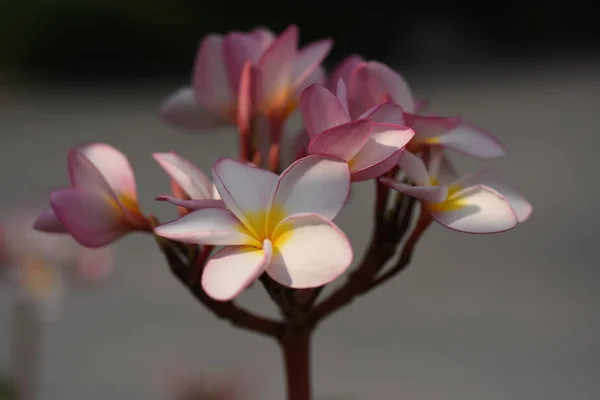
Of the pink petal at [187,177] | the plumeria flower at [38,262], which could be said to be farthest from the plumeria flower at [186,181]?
the plumeria flower at [38,262]

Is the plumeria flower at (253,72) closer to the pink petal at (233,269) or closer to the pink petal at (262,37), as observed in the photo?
the pink petal at (262,37)

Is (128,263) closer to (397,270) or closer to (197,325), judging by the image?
(197,325)

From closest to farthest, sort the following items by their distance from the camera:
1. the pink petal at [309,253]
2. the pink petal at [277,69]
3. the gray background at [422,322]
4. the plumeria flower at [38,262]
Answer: the pink petal at [309,253]
the pink petal at [277,69]
the plumeria flower at [38,262]
the gray background at [422,322]

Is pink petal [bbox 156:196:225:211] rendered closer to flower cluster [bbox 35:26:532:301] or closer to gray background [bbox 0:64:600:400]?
flower cluster [bbox 35:26:532:301]

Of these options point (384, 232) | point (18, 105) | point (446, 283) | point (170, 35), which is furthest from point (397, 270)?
point (170, 35)

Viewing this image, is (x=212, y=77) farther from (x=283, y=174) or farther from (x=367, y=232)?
(x=367, y=232)
